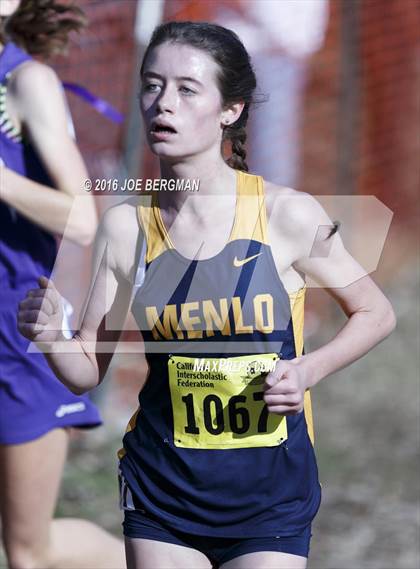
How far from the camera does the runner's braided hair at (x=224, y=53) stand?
2.60 meters

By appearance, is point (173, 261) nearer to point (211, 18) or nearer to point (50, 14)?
point (50, 14)

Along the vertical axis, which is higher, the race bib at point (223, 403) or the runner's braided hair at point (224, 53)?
the runner's braided hair at point (224, 53)

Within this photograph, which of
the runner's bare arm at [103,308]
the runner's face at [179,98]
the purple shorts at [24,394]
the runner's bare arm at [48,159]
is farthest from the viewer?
the purple shorts at [24,394]

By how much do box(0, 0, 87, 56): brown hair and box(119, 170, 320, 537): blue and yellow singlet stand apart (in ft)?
5.10

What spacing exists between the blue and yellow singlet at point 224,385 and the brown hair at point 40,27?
1.55m

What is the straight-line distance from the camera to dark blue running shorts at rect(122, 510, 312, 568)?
2.60 meters

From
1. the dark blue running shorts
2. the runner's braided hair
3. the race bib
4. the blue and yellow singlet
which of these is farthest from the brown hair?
the dark blue running shorts

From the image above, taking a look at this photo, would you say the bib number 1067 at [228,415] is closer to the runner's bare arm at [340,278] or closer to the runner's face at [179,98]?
the runner's bare arm at [340,278]

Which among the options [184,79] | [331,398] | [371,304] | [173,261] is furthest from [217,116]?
[331,398]

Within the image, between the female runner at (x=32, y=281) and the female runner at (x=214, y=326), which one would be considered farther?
the female runner at (x=32, y=281)

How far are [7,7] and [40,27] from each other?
40 cm
